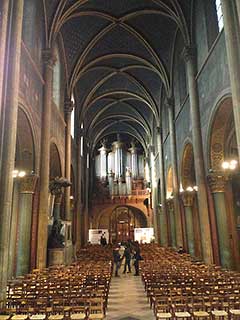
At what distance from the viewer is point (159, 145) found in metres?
A: 28.5

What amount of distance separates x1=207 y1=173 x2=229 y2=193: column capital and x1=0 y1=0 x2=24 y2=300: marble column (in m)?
8.88

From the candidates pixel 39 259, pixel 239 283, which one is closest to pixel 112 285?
pixel 39 259

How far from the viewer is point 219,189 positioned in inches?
556

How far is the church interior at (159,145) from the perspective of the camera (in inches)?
320

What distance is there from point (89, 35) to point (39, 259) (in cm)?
1550

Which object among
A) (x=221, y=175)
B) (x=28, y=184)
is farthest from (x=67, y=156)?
(x=221, y=175)

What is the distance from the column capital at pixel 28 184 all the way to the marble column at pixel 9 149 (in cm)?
468

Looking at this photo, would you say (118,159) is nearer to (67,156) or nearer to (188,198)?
(67,156)

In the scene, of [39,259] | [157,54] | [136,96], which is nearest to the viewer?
[39,259]

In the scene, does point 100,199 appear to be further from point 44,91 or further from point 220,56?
point 220,56

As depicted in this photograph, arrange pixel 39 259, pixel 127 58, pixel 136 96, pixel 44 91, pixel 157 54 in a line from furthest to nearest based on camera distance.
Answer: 1. pixel 136 96
2. pixel 127 58
3. pixel 157 54
4. pixel 44 91
5. pixel 39 259

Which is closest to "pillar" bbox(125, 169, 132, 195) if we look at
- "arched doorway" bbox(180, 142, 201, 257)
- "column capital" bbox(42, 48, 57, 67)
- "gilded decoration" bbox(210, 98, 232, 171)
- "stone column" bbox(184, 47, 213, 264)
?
"arched doorway" bbox(180, 142, 201, 257)

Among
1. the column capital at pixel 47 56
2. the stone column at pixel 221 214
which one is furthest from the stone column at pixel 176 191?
the column capital at pixel 47 56

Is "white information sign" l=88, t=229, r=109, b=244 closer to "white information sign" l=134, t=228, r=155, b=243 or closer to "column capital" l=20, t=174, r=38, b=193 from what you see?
"white information sign" l=134, t=228, r=155, b=243
